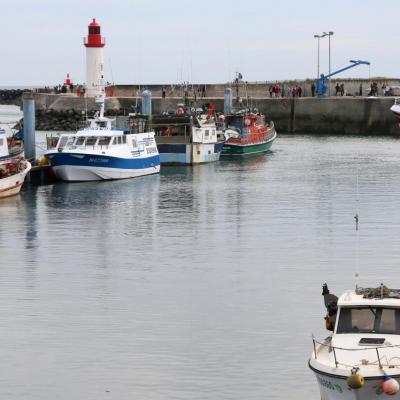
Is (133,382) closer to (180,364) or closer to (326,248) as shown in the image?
(180,364)

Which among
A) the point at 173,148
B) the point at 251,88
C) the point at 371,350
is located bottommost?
the point at 173,148

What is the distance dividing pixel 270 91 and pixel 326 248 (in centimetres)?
7295

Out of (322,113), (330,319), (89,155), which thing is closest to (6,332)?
(330,319)

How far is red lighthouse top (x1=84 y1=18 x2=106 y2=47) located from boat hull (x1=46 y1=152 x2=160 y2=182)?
3253 centimetres

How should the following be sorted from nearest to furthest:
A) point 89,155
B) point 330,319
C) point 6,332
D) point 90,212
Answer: point 330,319 → point 6,332 → point 90,212 → point 89,155

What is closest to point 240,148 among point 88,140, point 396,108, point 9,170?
point 88,140

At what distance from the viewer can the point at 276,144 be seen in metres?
85.2

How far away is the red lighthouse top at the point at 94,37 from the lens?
87812mm

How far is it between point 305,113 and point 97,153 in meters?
45.7

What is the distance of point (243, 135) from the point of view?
240ft

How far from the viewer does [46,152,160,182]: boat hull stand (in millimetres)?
53812

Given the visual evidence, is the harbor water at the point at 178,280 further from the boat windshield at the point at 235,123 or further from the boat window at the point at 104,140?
the boat windshield at the point at 235,123

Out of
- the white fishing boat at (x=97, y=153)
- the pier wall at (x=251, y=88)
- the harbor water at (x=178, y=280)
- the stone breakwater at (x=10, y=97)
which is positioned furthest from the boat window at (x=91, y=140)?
the stone breakwater at (x=10, y=97)

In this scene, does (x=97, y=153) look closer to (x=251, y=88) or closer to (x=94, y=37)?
(x=94, y=37)
